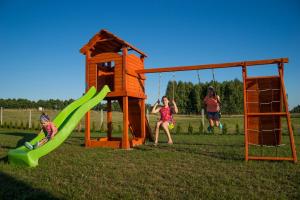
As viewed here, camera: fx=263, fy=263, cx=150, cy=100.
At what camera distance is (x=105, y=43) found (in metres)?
10.4

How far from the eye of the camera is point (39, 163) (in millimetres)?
6121

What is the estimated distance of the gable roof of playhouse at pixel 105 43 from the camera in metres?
9.48

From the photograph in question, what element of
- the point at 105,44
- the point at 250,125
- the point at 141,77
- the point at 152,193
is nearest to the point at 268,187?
the point at 152,193

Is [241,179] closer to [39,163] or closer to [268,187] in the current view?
[268,187]

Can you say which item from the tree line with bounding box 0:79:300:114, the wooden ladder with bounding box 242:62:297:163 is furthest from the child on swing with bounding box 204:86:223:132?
the tree line with bounding box 0:79:300:114

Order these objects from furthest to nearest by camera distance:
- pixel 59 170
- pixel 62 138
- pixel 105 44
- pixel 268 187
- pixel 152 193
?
1. pixel 105 44
2. pixel 62 138
3. pixel 59 170
4. pixel 268 187
5. pixel 152 193

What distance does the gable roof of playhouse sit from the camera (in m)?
9.48

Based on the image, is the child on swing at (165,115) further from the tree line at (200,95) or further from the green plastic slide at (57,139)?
the tree line at (200,95)

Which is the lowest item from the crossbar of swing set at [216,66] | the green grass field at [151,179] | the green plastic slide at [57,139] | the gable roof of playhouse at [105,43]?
the green grass field at [151,179]

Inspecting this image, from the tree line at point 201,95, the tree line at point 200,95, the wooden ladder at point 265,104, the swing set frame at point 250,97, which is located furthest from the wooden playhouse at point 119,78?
the tree line at point 201,95

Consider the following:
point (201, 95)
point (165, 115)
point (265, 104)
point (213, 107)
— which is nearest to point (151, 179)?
point (265, 104)

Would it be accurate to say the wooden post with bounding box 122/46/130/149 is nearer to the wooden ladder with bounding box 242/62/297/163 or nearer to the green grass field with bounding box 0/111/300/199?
the green grass field with bounding box 0/111/300/199

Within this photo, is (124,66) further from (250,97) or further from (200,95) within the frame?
(200,95)

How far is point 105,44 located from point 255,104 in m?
6.06
